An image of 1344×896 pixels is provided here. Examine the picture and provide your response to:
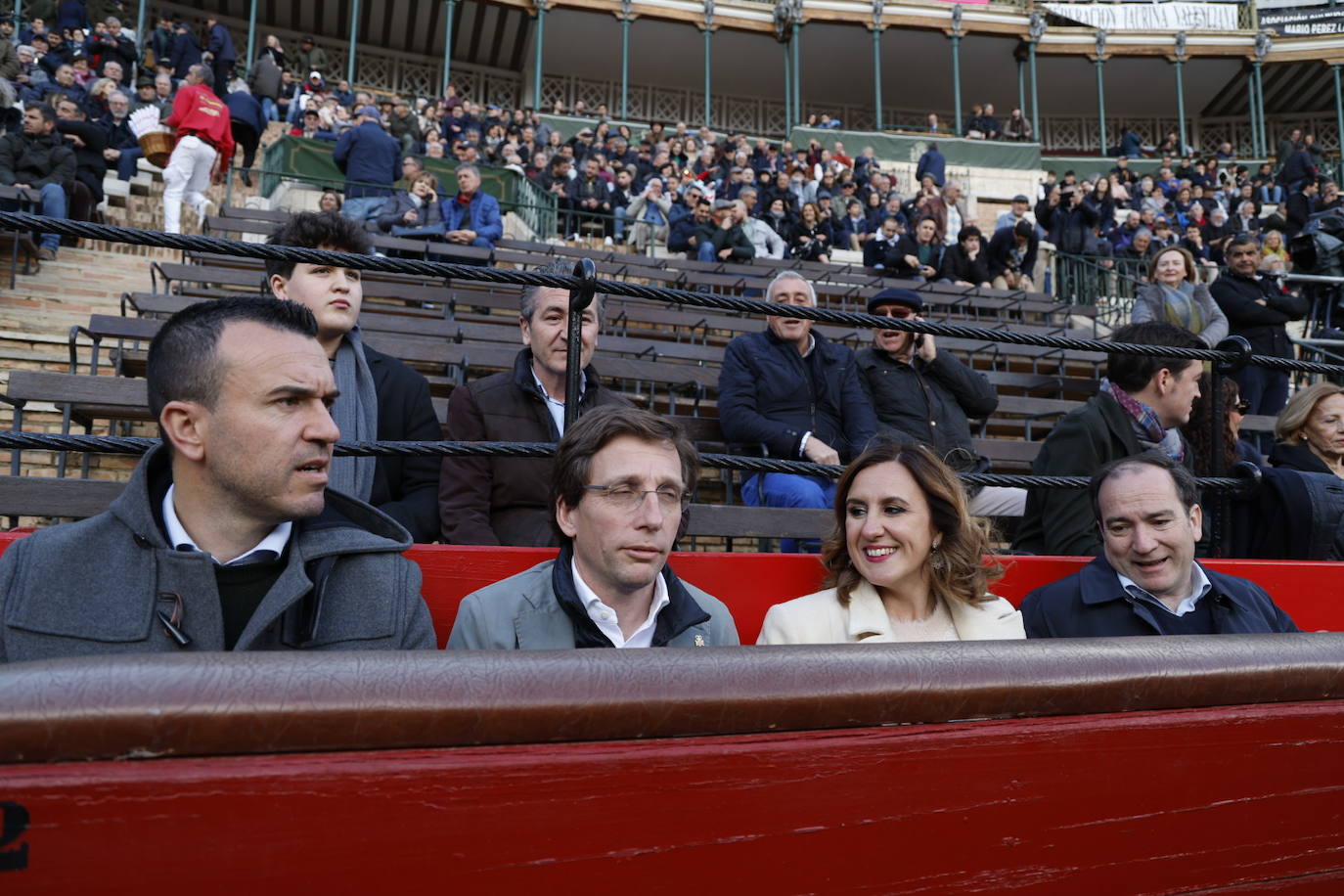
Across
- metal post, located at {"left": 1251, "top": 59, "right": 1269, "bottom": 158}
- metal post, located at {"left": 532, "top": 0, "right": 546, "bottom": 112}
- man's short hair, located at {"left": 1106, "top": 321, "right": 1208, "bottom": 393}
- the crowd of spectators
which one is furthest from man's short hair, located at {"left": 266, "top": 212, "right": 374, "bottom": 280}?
metal post, located at {"left": 1251, "top": 59, "right": 1269, "bottom": 158}

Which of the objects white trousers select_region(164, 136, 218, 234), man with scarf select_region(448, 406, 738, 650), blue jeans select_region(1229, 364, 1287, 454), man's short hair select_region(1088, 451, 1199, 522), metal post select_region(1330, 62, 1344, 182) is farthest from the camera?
metal post select_region(1330, 62, 1344, 182)

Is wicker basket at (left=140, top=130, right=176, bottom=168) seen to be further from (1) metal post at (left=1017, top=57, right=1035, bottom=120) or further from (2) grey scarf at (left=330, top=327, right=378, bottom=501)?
(1) metal post at (left=1017, top=57, right=1035, bottom=120)

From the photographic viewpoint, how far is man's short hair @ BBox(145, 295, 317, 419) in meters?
1.69

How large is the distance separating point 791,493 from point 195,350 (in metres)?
2.68

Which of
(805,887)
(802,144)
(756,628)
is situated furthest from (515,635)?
(802,144)

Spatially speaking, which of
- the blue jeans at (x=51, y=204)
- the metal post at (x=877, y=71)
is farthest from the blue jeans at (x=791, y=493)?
the metal post at (x=877, y=71)

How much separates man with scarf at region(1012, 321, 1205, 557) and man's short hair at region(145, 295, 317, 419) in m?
2.36

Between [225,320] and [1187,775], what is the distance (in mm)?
1520

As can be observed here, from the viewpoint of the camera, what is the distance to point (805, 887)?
79 centimetres

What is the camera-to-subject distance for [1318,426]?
3684 mm

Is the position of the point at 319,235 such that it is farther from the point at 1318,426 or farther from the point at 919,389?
the point at 1318,426

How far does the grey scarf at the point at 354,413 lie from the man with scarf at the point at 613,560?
0.75 m

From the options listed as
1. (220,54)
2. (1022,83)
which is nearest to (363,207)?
(220,54)

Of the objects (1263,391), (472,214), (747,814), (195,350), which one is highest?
(472,214)
